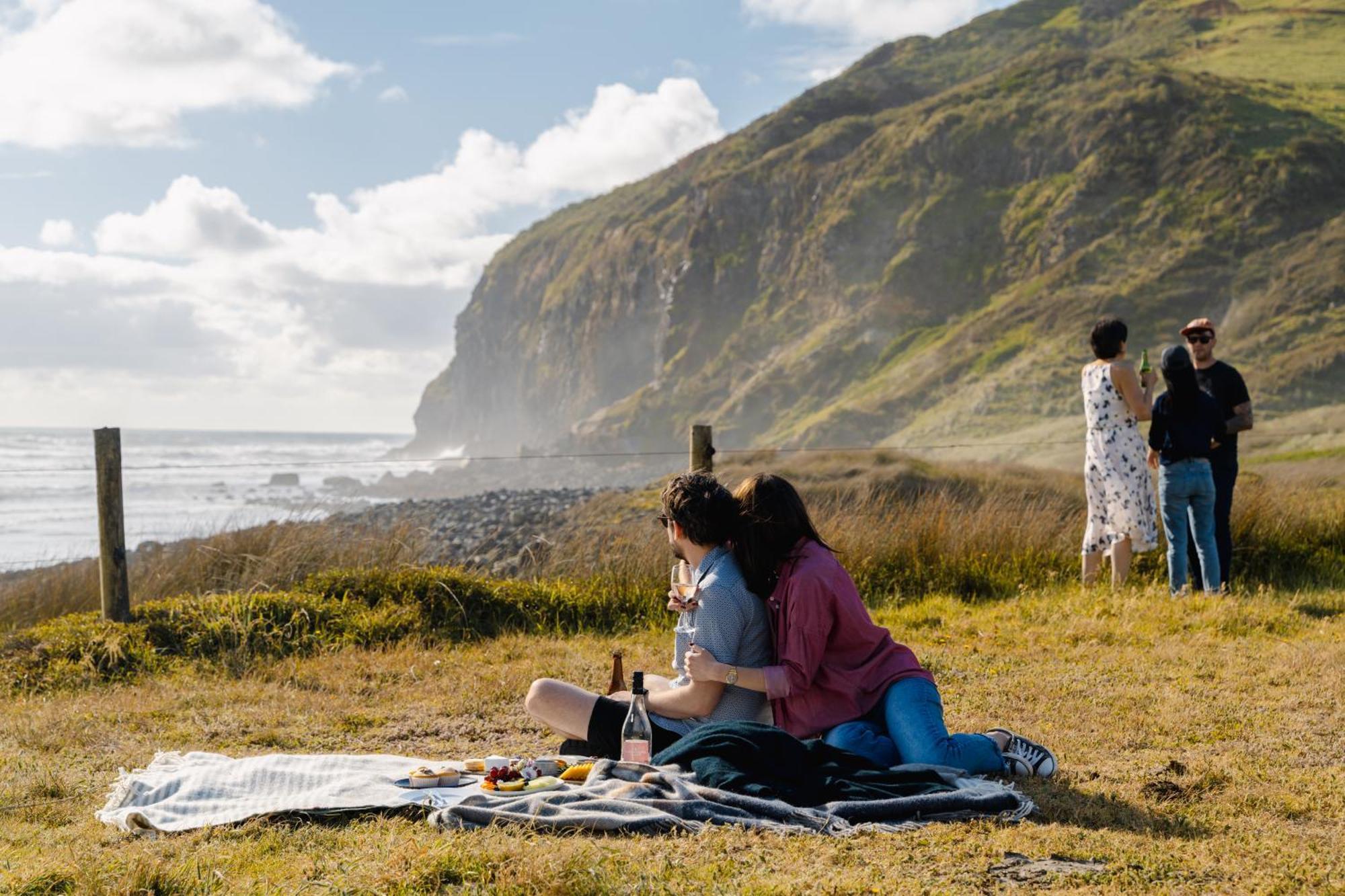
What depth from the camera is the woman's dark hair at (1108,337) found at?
809 cm

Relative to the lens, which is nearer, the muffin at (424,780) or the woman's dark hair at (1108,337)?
the muffin at (424,780)

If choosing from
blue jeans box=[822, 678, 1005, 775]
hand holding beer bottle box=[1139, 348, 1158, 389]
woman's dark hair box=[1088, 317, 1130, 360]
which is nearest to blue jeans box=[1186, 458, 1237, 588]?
hand holding beer bottle box=[1139, 348, 1158, 389]

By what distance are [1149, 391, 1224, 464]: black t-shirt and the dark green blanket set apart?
15.7 feet

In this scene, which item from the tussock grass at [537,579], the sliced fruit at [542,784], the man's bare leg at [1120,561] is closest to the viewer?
the sliced fruit at [542,784]

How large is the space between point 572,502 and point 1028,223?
44.5 meters

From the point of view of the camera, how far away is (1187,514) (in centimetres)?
859

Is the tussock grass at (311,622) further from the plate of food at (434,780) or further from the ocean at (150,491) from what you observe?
the plate of food at (434,780)

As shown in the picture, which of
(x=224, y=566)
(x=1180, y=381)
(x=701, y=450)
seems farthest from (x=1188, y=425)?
(x=224, y=566)

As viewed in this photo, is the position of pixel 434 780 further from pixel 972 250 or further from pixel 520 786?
pixel 972 250

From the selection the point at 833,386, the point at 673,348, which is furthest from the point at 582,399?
the point at 833,386

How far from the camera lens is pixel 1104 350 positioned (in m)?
8.21

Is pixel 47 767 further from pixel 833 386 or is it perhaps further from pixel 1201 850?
pixel 833 386

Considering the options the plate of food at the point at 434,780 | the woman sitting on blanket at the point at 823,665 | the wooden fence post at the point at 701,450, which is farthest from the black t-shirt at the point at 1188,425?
the plate of food at the point at 434,780

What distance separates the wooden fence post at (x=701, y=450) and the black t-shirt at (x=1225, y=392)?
3752mm
